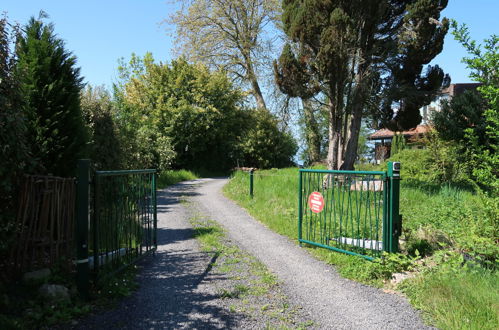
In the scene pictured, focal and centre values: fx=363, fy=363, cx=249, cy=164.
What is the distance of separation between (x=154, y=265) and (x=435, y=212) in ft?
17.7

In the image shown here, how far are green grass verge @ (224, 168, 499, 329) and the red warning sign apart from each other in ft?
2.37

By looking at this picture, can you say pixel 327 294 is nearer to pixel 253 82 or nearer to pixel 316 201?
pixel 316 201

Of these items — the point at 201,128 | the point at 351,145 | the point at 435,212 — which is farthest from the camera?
the point at 201,128

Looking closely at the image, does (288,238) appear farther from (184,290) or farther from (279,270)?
(184,290)

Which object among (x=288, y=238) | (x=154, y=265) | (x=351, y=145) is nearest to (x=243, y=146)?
(x=351, y=145)

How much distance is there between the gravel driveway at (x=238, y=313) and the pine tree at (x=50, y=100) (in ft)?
7.26

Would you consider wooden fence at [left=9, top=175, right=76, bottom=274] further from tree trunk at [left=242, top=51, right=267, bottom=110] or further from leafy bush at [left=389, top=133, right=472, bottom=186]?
tree trunk at [left=242, top=51, right=267, bottom=110]

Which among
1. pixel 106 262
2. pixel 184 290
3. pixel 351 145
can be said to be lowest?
pixel 184 290

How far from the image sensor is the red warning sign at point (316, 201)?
6348 mm

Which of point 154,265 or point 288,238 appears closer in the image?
point 154,265

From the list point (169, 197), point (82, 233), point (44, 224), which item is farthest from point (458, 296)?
point (169, 197)

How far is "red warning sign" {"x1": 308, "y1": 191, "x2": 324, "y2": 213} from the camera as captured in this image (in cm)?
635

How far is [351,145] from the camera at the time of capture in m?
12.7

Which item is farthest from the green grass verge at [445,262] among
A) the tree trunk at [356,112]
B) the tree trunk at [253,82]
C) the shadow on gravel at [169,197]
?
the tree trunk at [253,82]
